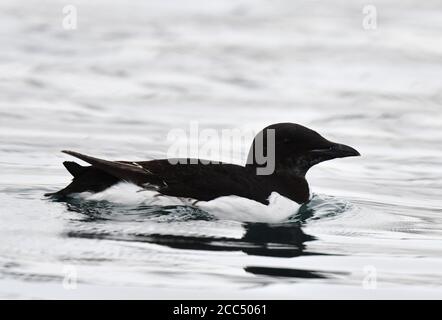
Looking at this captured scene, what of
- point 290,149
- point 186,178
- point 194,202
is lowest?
point 194,202

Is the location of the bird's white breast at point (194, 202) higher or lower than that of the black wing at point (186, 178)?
lower

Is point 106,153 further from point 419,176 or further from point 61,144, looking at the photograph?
point 419,176

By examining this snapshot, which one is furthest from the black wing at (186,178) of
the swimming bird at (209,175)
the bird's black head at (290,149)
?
the bird's black head at (290,149)

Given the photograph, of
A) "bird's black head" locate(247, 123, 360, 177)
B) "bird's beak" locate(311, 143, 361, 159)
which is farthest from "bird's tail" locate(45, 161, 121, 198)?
"bird's beak" locate(311, 143, 361, 159)

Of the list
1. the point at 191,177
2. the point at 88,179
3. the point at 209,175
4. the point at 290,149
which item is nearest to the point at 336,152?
the point at 290,149

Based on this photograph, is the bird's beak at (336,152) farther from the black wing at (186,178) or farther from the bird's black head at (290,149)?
the black wing at (186,178)

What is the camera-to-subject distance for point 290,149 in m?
8.91

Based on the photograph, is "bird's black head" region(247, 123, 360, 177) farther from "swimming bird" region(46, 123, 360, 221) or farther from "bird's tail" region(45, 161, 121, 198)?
"bird's tail" region(45, 161, 121, 198)

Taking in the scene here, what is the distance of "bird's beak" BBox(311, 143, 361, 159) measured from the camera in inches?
348

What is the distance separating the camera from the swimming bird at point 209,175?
323 inches

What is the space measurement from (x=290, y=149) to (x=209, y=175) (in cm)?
88

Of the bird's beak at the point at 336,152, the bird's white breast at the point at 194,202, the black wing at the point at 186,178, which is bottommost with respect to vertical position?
the bird's white breast at the point at 194,202

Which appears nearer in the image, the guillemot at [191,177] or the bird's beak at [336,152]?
the guillemot at [191,177]

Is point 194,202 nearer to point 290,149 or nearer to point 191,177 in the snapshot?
point 191,177
